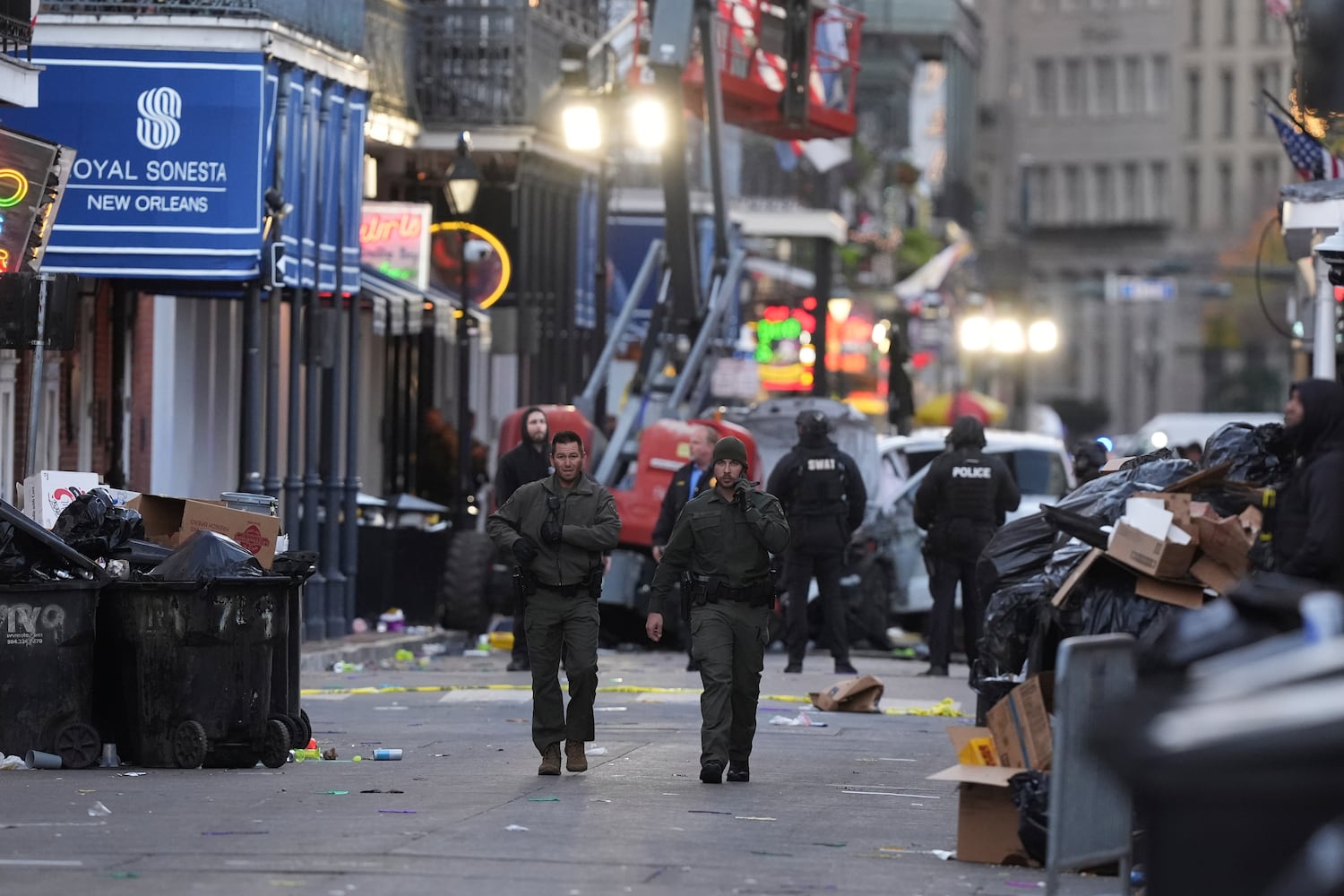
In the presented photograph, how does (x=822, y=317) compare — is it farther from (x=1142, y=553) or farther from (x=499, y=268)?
(x=1142, y=553)

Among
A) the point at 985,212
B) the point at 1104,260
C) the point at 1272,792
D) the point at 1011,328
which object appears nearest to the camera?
the point at 1272,792

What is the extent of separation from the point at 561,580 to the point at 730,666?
3.15ft

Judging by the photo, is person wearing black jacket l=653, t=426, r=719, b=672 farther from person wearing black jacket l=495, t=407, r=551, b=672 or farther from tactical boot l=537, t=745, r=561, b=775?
tactical boot l=537, t=745, r=561, b=775

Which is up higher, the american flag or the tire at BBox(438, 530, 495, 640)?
the american flag

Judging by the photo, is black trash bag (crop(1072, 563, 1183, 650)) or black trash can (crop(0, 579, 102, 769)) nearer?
black trash bag (crop(1072, 563, 1183, 650))

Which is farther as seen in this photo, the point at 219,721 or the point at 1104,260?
the point at 1104,260

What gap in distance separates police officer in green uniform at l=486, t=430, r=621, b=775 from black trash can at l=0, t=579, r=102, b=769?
2.09m

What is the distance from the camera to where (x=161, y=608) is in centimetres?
1320

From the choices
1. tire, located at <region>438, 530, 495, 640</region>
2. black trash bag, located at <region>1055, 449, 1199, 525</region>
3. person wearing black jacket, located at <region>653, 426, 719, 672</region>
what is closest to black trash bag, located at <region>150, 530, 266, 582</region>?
black trash bag, located at <region>1055, 449, 1199, 525</region>

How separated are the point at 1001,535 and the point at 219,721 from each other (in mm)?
4221

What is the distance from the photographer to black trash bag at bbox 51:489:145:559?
13.6 meters

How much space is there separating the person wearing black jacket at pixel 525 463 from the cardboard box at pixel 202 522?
16.3 ft

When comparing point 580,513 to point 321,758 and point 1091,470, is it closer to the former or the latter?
point 321,758

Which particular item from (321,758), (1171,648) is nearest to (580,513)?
(321,758)
